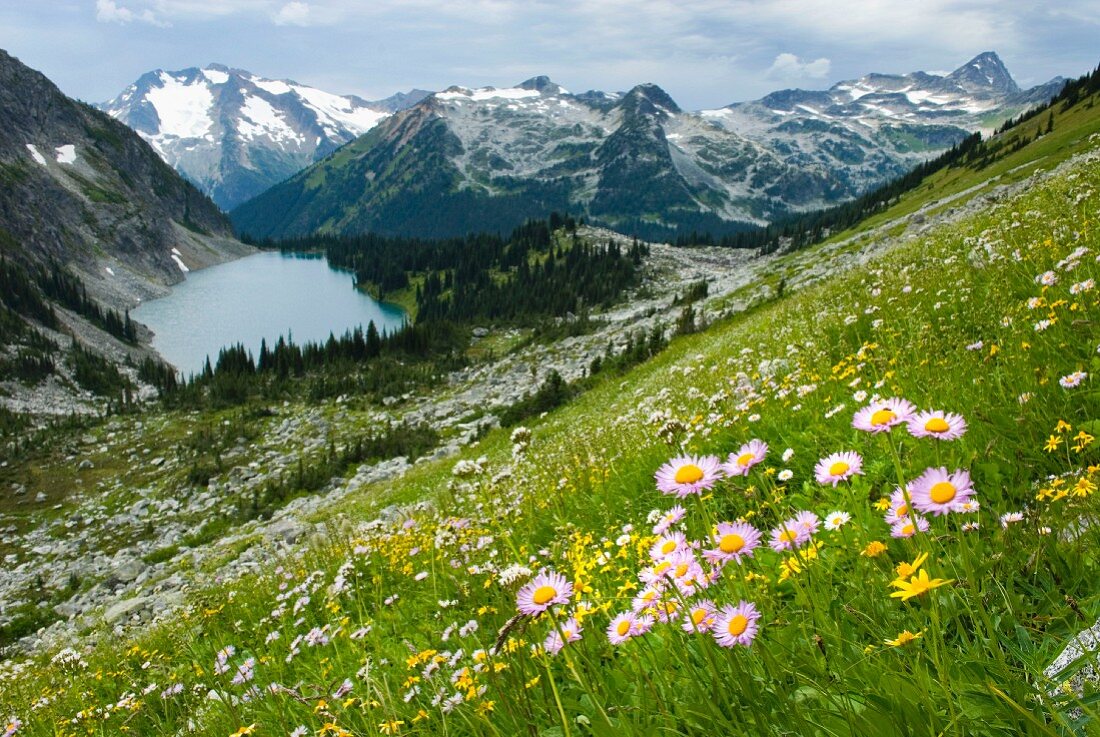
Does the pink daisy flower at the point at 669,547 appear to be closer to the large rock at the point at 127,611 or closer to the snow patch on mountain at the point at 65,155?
the large rock at the point at 127,611

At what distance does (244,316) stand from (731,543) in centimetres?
16813

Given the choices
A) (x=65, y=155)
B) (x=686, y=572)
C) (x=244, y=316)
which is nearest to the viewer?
(x=686, y=572)

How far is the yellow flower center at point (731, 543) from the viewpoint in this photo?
6.24 ft

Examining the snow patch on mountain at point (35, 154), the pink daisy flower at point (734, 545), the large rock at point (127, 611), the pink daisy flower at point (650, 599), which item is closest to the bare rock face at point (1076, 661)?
the pink daisy flower at point (734, 545)

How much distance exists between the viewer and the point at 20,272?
108500 millimetres

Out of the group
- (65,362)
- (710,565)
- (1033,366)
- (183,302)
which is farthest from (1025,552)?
(183,302)

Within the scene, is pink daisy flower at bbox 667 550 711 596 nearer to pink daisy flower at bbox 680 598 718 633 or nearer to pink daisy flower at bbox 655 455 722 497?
pink daisy flower at bbox 680 598 718 633

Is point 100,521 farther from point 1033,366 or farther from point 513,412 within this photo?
point 1033,366

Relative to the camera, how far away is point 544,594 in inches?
78.8

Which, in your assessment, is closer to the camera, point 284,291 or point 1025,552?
point 1025,552

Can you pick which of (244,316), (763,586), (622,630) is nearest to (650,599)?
(622,630)

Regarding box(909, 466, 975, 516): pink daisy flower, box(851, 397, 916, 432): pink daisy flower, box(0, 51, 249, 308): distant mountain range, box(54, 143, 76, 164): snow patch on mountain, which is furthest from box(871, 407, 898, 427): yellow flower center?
box(54, 143, 76, 164): snow patch on mountain

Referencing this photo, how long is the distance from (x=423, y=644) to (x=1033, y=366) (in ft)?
15.6

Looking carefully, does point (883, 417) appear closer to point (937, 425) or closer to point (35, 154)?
point (937, 425)
